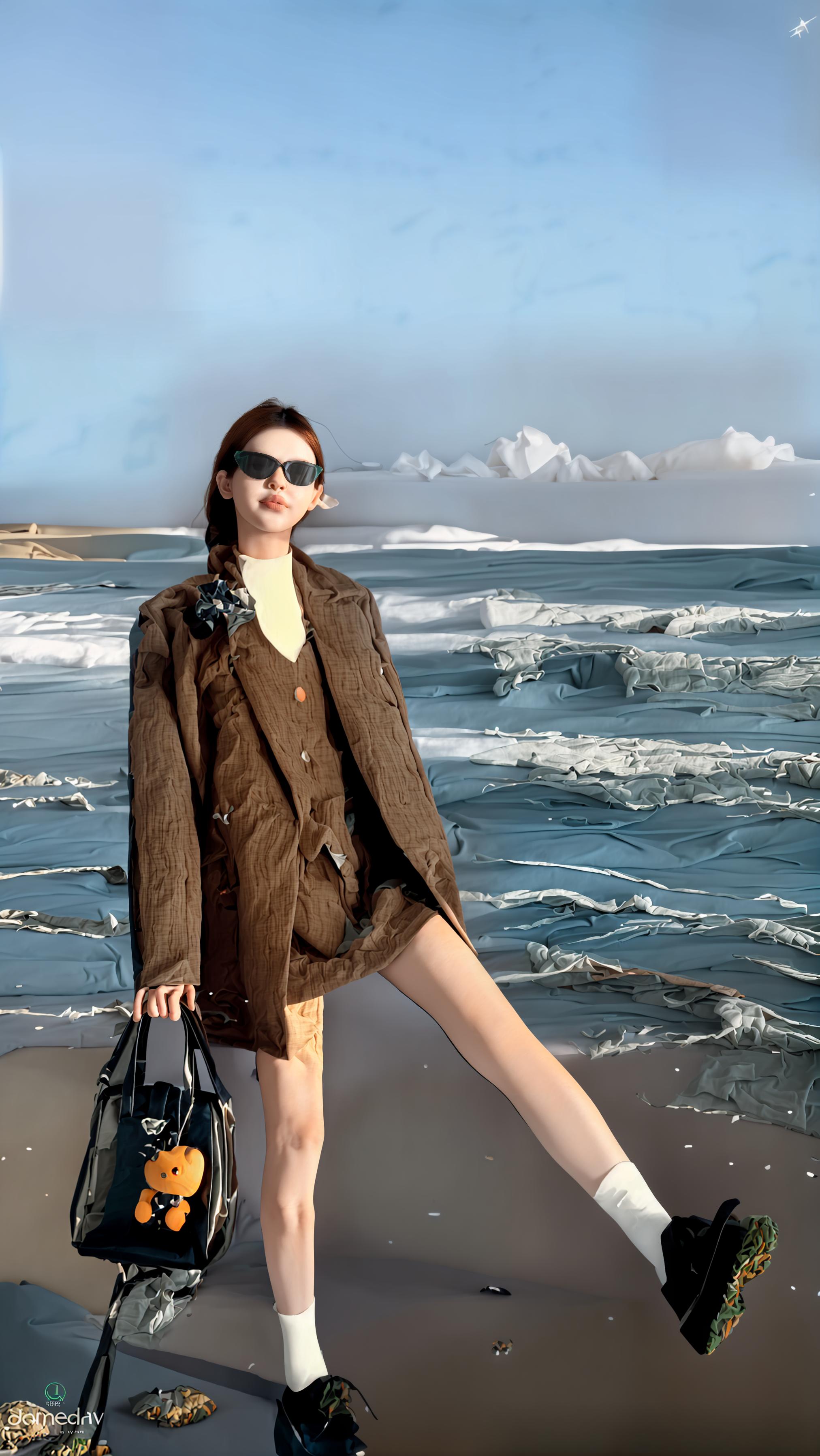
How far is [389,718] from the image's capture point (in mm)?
1487

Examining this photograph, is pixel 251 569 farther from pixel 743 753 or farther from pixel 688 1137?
pixel 743 753

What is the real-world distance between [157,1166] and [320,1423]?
0.38 metres

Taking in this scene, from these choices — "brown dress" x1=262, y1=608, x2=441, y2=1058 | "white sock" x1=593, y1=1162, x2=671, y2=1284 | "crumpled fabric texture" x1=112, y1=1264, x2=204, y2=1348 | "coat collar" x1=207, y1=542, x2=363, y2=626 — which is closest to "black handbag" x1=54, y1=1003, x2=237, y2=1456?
"brown dress" x1=262, y1=608, x2=441, y2=1058

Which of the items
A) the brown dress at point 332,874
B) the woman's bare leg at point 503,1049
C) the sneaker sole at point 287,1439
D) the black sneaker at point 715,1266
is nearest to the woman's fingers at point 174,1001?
the brown dress at point 332,874

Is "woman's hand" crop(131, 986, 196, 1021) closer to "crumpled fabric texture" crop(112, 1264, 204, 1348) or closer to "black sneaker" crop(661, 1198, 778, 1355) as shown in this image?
"crumpled fabric texture" crop(112, 1264, 204, 1348)


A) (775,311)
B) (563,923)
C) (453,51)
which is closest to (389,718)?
(563,923)

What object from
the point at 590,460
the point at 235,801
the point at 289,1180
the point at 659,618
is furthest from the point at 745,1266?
the point at 590,460

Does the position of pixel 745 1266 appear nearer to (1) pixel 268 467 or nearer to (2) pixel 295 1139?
(2) pixel 295 1139

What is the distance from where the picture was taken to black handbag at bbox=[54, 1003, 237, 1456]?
128 cm

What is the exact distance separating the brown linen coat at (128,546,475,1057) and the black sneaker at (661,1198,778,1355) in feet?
1.37

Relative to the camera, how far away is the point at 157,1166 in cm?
128

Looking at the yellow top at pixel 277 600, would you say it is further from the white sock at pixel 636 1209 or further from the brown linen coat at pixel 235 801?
the white sock at pixel 636 1209

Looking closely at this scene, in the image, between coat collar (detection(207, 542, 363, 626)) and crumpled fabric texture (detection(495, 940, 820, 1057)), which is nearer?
coat collar (detection(207, 542, 363, 626))

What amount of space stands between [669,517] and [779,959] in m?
1.03
